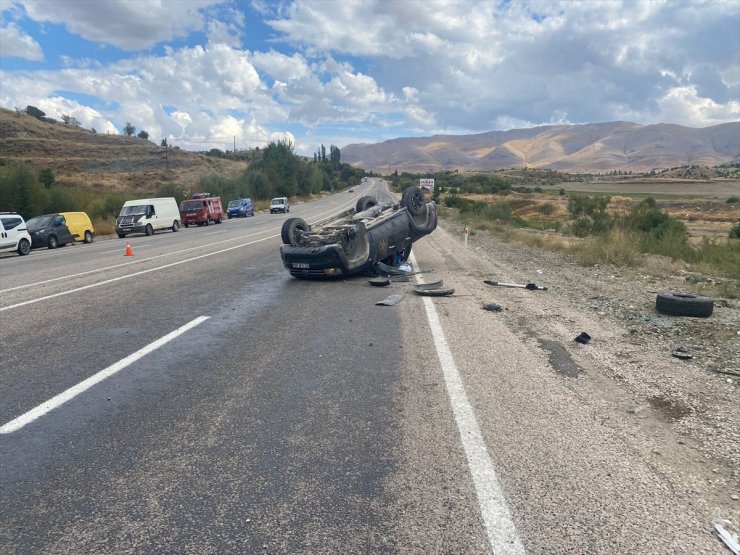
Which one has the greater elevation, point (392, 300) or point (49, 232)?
point (49, 232)

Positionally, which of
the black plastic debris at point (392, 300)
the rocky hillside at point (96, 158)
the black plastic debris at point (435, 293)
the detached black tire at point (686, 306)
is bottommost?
the detached black tire at point (686, 306)

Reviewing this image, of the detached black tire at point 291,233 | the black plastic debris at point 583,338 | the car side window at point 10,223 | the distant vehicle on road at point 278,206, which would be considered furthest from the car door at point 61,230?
the distant vehicle on road at point 278,206

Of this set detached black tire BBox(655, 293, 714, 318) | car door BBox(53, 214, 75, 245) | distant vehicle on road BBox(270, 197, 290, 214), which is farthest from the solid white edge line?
distant vehicle on road BBox(270, 197, 290, 214)

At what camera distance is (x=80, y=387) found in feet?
16.2

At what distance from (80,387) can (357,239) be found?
268 inches

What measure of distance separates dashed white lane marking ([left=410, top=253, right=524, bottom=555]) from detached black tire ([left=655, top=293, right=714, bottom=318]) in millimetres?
4765

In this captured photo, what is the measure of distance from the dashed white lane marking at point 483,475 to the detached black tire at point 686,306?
4.77 metres

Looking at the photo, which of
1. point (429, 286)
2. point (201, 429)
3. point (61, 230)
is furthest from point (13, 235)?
point (201, 429)

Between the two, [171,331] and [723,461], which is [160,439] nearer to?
[171,331]

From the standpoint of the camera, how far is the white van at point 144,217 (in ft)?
93.9

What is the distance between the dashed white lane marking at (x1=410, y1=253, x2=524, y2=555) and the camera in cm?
277

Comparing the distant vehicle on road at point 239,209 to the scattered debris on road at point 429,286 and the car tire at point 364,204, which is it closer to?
the car tire at point 364,204

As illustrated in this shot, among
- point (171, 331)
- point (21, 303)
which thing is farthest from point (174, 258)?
point (171, 331)

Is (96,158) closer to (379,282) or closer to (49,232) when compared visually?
(49,232)
